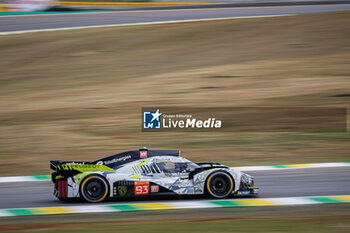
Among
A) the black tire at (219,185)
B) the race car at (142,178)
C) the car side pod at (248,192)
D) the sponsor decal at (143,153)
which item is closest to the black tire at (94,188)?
the race car at (142,178)

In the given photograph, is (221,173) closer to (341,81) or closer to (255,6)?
(341,81)

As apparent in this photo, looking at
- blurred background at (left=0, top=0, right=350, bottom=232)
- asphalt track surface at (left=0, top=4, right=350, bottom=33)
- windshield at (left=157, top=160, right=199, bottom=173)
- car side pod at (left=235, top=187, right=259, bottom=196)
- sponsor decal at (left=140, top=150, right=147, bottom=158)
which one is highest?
asphalt track surface at (left=0, top=4, right=350, bottom=33)

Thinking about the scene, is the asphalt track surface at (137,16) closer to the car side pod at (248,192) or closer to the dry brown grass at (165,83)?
the dry brown grass at (165,83)

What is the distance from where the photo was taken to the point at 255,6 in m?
35.3

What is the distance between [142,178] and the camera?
999cm

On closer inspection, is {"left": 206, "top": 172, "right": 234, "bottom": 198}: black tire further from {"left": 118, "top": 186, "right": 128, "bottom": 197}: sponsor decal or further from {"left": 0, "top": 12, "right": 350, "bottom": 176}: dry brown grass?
{"left": 0, "top": 12, "right": 350, "bottom": 176}: dry brown grass

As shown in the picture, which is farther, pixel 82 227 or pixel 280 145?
pixel 280 145

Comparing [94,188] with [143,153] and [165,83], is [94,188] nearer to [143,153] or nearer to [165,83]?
[143,153]

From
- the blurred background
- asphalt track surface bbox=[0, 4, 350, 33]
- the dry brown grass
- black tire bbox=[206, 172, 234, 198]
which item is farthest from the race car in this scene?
asphalt track surface bbox=[0, 4, 350, 33]

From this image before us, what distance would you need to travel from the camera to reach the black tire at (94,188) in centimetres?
979

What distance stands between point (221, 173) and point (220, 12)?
24.7 meters

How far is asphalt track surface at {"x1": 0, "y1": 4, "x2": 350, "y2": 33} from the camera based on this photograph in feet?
103

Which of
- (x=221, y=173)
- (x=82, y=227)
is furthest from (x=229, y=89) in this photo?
(x=82, y=227)

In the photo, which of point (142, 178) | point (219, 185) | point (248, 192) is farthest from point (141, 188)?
point (248, 192)
